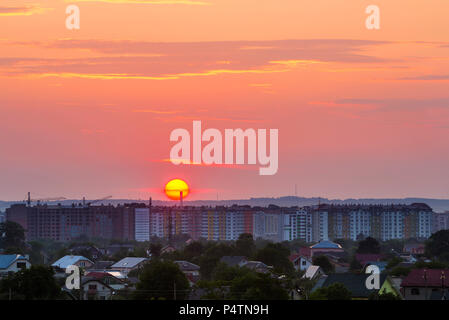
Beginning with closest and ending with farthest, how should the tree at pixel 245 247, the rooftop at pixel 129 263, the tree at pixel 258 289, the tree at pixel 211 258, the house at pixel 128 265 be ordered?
the tree at pixel 258 289
the tree at pixel 211 258
the house at pixel 128 265
the rooftop at pixel 129 263
the tree at pixel 245 247

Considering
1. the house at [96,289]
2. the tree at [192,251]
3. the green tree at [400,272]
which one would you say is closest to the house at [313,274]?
the green tree at [400,272]

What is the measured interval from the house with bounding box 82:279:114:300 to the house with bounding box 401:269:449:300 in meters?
11.0

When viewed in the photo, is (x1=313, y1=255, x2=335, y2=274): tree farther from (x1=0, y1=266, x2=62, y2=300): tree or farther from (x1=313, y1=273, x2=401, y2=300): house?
(x1=0, y1=266, x2=62, y2=300): tree

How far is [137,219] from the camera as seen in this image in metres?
162

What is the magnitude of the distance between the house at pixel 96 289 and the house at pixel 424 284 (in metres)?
11.0

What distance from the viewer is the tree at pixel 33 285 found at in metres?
33.6

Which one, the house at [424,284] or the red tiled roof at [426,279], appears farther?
the red tiled roof at [426,279]

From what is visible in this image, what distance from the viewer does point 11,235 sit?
91.9m

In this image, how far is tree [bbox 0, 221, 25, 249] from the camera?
3573 inches

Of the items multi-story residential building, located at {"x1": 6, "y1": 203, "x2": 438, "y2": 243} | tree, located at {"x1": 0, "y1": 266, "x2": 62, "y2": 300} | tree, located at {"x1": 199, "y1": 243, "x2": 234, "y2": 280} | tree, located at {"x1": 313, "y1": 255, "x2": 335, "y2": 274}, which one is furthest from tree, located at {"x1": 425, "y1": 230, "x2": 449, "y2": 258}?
multi-story residential building, located at {"x1": 6, "y1": 203, "x2": 438, "y2": 243}

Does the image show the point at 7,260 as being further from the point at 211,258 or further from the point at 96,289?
the point at 96,289

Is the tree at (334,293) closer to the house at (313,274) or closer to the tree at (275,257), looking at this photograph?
the house at (313,274)
